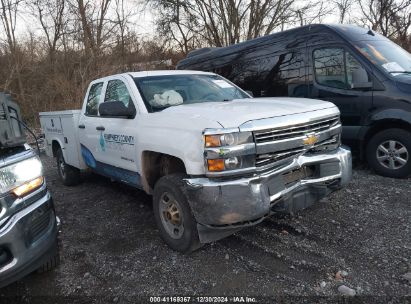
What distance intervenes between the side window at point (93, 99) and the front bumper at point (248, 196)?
2632mm

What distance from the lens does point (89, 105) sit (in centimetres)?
512

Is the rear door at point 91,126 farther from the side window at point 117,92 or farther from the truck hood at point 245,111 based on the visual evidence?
the truck hood at point 245,111

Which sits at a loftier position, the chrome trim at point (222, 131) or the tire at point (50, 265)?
the chrome trim at point (222, 131)

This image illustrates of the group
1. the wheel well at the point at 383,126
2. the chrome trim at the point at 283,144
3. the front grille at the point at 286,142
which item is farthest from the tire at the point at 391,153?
the chrome trim at the point at 283,144

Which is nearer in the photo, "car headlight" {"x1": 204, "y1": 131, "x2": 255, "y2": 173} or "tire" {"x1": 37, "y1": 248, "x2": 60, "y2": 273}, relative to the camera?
"car headlight" {"x1": 204, "y1": 131, "x2": 255, "y2": 173}

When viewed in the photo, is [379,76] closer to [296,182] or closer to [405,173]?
[405,173]

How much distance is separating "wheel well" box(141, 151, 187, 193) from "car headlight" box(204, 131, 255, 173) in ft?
2.73

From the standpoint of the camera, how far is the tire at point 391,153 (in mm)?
4785

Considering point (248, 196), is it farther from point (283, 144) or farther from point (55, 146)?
point (55, 146)

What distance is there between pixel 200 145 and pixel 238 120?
0.38 metres

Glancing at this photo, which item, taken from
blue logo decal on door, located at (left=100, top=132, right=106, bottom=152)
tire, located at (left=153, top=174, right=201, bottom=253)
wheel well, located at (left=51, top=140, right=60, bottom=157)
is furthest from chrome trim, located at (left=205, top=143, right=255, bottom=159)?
wheel well, located at (left=51, top=140, right=60, bottom=157)

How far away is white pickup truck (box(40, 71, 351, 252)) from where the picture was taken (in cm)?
275

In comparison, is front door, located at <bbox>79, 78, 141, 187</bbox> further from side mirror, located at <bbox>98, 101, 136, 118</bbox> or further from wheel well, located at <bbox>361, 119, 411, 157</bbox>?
wheel well, located at <bbox>361, 119, 411, 157</bbox>

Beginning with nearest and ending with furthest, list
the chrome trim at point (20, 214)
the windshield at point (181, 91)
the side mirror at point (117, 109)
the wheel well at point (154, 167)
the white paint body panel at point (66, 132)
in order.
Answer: the chrome trim at point (20, 214)
the wheel well at point (154, 167)
the side mirror at point (117, 109)
the windshield at point (181, 91)
the white paint body panel at point (66, 132)
